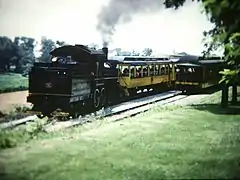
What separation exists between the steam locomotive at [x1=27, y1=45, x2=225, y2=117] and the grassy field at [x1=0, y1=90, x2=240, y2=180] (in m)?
0.77

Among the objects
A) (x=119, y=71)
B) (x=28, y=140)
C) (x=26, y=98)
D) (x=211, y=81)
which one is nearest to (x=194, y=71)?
(x=211, y=81)

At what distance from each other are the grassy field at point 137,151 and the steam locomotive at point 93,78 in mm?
768

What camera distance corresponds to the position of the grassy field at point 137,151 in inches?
139

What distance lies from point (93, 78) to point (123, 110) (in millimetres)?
854

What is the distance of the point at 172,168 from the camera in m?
3.65

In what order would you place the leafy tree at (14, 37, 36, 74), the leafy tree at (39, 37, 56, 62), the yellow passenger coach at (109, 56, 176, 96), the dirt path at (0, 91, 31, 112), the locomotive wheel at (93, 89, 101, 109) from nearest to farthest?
the dirt path at (0, 91, 31, 112)
the leafy tree at (14, 37, 36, 74)
the leafy tree at (39, 37, 56, 62)
the locomotive wheel at (93, 89, 101, 109)
the yellow passenger coach at (109, 56, 176, 96)

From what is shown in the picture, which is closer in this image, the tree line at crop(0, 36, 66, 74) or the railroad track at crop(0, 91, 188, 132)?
the tree line at crop(0, 36, 66, 74)

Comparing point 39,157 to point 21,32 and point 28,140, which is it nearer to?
point 28,140

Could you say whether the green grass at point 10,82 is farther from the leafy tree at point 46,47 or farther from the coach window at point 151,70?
the coach window at point 151,70

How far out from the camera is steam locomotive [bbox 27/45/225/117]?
5281 mm

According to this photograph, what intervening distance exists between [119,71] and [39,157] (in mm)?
3402

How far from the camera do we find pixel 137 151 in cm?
407

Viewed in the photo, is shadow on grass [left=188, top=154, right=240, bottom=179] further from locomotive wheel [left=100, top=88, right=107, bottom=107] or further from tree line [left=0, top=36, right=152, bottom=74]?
locomotive wheel [left=100, top=88, right=107, bottom=107]

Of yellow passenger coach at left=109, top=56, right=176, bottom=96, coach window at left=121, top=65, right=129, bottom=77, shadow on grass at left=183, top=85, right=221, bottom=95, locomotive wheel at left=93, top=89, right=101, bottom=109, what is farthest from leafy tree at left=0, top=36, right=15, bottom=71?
shadow on grass at left=183, top=85, right=221, bottom=95
